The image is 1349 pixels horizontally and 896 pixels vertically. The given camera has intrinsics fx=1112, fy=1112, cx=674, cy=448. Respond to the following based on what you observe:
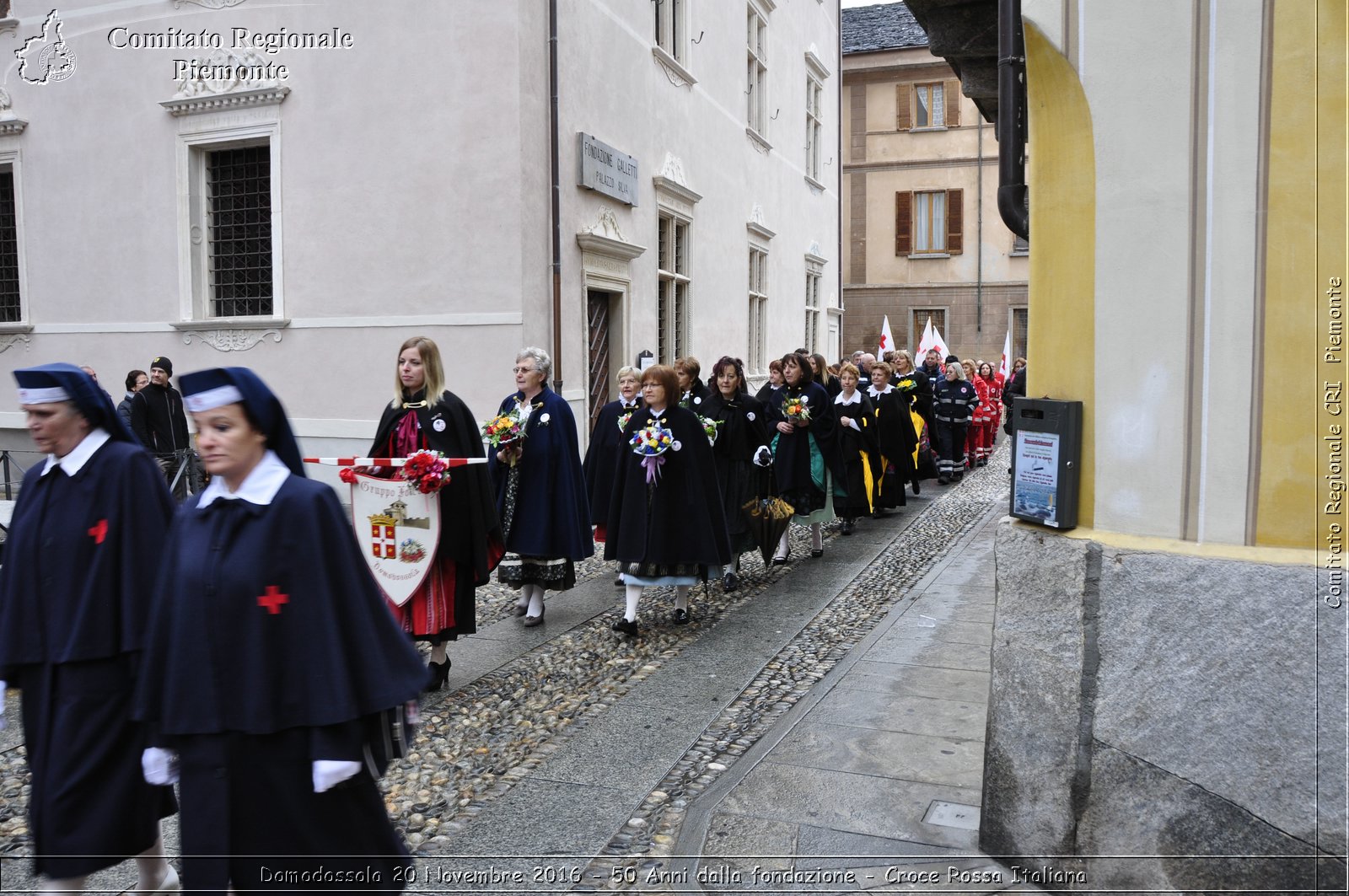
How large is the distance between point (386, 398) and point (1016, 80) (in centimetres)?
932

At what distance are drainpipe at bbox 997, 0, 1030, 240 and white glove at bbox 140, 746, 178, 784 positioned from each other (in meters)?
3.53

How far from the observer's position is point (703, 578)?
777 cm

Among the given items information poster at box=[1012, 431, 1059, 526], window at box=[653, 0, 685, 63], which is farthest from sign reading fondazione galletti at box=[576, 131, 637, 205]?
information poster at box=[1012, 431, 1059, 526]

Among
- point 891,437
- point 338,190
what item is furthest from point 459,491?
point 891,437

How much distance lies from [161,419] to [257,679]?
10620 mm

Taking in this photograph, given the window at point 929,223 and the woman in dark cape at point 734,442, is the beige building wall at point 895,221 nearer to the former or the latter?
the window at point 929,223

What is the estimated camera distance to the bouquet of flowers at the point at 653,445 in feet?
24.0

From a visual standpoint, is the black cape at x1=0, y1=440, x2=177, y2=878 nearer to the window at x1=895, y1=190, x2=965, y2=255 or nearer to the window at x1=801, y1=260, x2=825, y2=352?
the window at x1=801, y1=260, x2=825, y2=352

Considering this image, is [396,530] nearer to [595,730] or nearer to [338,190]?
[595,730]

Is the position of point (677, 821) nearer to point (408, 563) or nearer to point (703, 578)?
point (408, 563)

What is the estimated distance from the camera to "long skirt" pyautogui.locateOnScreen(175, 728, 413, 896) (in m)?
2.66

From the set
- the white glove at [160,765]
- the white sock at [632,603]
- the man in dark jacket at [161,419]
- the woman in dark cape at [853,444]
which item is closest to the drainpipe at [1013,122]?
the white glove at [160,765]

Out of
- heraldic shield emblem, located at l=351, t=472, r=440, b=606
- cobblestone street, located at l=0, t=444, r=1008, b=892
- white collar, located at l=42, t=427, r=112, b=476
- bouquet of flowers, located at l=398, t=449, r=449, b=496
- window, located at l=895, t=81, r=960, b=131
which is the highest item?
window, located at l=895, t=81, r=960, b=131

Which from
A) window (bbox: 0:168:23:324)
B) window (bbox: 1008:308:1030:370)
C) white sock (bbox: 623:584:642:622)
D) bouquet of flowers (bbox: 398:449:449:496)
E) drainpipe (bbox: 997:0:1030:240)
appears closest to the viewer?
drainpipe (bbox: 997:0:1030:240)
